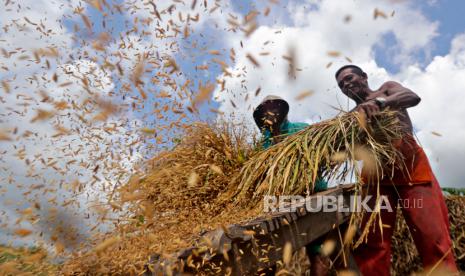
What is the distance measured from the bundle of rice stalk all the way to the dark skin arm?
8 centimetres

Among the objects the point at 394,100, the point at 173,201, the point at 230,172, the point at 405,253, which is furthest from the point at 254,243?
the point at 405,253

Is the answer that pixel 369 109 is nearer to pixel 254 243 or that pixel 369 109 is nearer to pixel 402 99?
pixel 402 99

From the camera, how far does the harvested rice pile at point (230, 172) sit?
7.57 feet

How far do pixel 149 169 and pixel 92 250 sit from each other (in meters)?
0.95

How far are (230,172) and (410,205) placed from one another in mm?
1406

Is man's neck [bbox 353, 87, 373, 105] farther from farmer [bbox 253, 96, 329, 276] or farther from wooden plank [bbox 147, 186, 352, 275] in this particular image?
wooden plank [bbox 147, 186, 352, 275]

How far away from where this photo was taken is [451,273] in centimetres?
252

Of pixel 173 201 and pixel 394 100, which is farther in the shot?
pixel 394 100

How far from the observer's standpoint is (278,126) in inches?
128

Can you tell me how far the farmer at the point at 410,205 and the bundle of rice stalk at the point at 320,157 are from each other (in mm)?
120

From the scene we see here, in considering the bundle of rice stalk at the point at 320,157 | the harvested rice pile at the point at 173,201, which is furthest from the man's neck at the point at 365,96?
the harvested rice pile at the point at 173,201

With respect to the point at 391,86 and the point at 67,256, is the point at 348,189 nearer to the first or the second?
the point at 391,86

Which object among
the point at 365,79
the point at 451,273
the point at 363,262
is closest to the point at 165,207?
the point at 363,262

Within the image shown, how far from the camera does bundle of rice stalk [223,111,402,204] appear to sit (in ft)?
7.96
